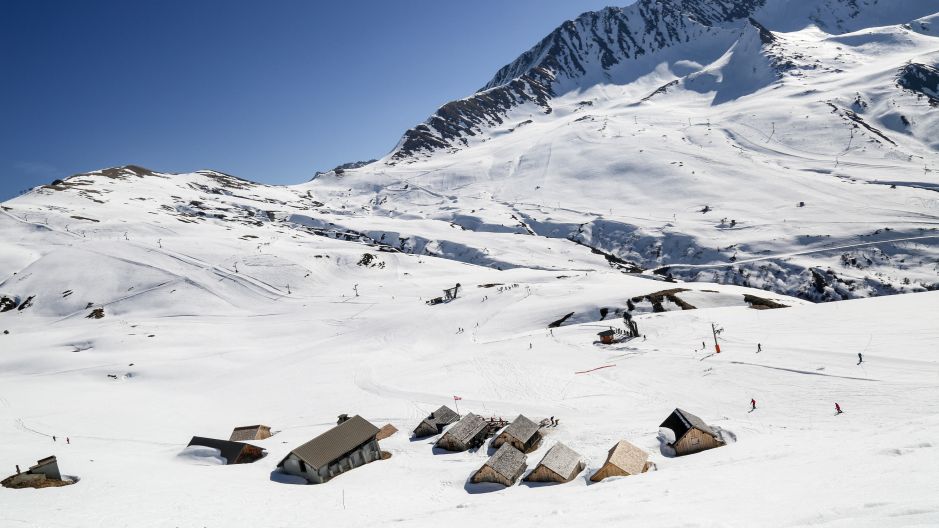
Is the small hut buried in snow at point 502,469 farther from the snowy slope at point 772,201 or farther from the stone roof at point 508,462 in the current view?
the snowy slope at point 772,201

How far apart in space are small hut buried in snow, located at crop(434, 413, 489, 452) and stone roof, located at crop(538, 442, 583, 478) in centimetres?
876

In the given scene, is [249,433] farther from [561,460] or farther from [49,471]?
[561,460]

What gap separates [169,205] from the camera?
164125 millimetres

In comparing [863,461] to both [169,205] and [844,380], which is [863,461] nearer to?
[844,380]

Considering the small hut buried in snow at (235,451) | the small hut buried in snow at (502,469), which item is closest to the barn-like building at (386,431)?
the small hut buried in snow at (235,451)

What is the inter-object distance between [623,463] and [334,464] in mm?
20974

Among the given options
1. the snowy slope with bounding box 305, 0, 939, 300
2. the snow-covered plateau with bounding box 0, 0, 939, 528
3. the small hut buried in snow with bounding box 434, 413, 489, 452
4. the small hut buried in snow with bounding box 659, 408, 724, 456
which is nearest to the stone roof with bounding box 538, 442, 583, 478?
the snow-covered plateau with bounding box 0, 0, 939, 528

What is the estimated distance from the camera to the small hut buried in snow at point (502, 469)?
101 feet

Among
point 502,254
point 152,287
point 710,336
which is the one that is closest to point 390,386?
point 710,336

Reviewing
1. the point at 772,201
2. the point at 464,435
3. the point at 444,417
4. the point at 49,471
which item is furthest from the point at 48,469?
the point at 772,201

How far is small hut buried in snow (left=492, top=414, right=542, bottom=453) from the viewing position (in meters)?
35.8

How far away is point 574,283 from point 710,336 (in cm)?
3843

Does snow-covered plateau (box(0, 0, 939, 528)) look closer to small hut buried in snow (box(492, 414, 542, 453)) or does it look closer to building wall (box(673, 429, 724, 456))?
building wall (box(673, 429, 724, 456))

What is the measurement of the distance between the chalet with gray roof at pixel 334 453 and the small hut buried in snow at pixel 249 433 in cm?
866
